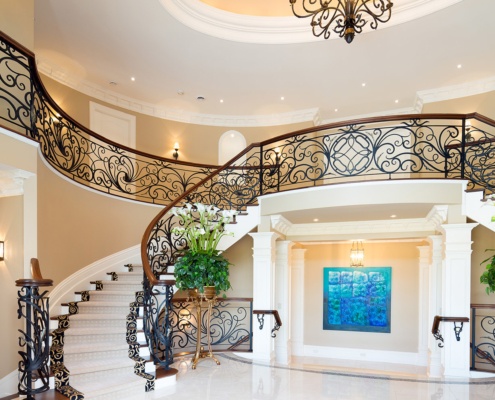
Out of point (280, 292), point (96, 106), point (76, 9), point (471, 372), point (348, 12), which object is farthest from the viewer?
point (96, 106)

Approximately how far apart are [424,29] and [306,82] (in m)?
2.49

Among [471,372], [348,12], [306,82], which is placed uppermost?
[306,82]

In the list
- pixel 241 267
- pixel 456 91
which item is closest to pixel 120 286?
pixel 241 267

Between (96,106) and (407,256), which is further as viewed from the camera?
(407,256)

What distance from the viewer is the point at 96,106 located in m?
8.40

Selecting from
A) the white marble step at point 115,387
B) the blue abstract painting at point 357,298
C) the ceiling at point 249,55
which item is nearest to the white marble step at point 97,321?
the white marble step at point 115,387

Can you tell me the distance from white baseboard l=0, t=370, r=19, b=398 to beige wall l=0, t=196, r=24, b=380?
0.05 metres

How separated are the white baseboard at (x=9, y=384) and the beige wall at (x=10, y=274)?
0.05 meters

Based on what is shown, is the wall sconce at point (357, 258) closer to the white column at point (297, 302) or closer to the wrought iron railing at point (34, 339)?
the white column at point (297, 302)

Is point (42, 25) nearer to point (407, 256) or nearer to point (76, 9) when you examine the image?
point (76, 9)

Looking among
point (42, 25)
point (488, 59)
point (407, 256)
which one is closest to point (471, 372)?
point (407, 256)

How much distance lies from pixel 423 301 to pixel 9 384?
7812 millimetres

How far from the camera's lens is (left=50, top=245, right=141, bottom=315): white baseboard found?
5383mm

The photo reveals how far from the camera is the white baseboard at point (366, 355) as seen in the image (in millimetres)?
8737
